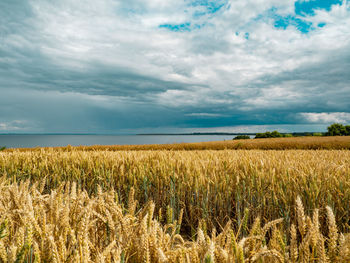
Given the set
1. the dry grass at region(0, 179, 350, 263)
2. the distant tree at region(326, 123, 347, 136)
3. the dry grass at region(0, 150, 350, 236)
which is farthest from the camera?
the distant tree at region(326, 123, 347, 136)

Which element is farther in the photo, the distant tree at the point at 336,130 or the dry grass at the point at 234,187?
the distant tree at the point at 336,130

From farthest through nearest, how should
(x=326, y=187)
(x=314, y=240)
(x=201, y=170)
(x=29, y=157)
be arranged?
(x=29, y=157) → (x=201, y=170) → (x=326, y=187) → (x=314, y=240)

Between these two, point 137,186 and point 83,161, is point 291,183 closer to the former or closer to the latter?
point 137,186

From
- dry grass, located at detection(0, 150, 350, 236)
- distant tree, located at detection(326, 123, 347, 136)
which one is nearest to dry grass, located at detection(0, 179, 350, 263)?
dry grass, located at detection(0, 150, 350, 236)

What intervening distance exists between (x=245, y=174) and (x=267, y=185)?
429 mm

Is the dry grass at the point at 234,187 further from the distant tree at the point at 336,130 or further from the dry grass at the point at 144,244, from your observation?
the distant tree at the point at 336,130

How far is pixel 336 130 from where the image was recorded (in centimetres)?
3020

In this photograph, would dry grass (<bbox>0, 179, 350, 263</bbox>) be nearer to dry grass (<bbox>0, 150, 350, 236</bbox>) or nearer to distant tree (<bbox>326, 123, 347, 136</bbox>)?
dry grass (<bbox>0, 150, 350, 236</bbox>)

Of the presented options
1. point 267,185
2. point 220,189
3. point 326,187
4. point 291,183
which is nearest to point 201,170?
point 220,189

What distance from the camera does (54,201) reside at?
1661mm

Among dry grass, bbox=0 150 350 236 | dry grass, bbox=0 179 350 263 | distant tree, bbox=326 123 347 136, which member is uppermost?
distant tree, bbox=326 123 347 136

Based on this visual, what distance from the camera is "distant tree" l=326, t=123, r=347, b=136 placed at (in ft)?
96.9

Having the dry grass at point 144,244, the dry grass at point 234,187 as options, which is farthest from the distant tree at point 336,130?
the dry grass at point 144,244

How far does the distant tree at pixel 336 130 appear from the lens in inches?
1163
